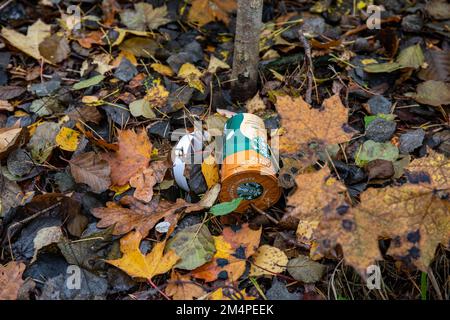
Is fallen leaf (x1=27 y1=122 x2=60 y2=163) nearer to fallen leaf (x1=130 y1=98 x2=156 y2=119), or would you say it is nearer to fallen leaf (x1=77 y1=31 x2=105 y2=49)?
fallen leaf (x1=130 y1=98 x2=156 y2=119)

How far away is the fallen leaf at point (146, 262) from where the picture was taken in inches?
64.9

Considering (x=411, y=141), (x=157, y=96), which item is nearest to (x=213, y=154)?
(x=157, y=96)

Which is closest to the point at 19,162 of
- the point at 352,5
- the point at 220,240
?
the point at 220,240

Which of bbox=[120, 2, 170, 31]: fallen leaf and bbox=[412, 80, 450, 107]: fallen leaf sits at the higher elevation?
bbox=[120, 2, 170, 31]: fallen leaf

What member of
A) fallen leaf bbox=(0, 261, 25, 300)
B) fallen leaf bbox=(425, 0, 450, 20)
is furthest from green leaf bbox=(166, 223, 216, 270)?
fallen leaf bbox=(425, 0, 450, 20)

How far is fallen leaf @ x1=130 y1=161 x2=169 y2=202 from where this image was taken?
192 cm

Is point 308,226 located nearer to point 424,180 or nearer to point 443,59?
point 424,180

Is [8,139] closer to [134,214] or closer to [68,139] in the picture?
[68,139]

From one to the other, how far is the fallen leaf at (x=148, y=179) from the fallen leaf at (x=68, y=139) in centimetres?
33

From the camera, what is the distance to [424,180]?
1.53m

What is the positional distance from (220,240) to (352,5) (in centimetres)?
163

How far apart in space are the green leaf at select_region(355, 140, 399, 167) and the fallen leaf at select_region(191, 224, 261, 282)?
55 centimetres

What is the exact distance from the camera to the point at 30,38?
2.54m

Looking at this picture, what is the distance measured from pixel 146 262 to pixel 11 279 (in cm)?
47
